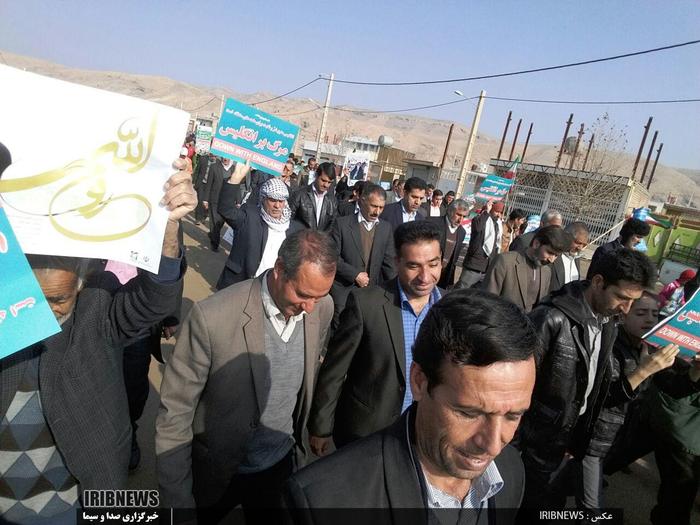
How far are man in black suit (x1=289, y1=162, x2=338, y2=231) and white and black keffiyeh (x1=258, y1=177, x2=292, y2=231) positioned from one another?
6.13 ft

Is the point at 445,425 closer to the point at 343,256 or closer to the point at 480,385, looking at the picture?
the point at 480,385

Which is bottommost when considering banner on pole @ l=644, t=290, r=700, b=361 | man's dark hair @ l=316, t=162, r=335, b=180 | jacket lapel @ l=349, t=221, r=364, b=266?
jacket lapel @ l=349, t=221, r=364, b=266

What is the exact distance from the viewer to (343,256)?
4625 mm

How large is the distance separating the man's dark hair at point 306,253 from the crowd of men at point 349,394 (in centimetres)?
1

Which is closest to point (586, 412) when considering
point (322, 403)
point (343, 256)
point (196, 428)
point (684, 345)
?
point (684, 345)

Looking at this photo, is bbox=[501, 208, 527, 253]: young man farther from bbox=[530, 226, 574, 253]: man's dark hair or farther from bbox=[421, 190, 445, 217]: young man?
bbox=[530, 226, 574, 253]: man's dark hair

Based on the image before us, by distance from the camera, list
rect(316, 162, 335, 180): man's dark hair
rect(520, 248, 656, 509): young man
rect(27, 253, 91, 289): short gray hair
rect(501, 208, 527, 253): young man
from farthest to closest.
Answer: rect(501, 208, 527, 253): young man, rect(316, 162, 335, 180): man's dark hair, rect(520, 248, 656, 509): young man, rect(27, 253, 91, 289): short gray hair

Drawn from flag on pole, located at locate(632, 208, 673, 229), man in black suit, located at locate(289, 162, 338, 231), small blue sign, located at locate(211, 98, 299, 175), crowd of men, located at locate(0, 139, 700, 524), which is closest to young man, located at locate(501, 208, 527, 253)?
flag on pole, located at locate(632, 208, 673, 229)

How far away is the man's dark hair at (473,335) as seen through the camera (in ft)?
3.66

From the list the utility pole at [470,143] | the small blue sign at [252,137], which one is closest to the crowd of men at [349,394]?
the small blue sign at [252,137]

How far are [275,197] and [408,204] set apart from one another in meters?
2.44

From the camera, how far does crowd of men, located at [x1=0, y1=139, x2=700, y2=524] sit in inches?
45.0

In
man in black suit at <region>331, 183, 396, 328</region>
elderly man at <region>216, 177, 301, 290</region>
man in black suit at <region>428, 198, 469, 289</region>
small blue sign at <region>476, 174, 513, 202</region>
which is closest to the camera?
elderly man at <region>216, 177, 301, 290</region>

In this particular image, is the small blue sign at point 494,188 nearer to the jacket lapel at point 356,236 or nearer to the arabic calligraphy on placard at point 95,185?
the jacket lapel at point 356,236
